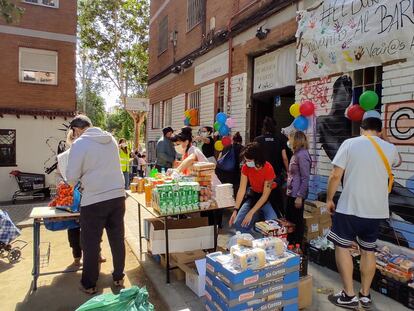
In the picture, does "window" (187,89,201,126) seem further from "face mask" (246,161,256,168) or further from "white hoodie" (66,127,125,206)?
"white hoodie" (66,127,125,206)

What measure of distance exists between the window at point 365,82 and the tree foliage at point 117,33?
1735cm

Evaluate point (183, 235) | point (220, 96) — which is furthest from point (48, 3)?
point (183, 235)

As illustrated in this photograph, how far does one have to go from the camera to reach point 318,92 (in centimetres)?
589

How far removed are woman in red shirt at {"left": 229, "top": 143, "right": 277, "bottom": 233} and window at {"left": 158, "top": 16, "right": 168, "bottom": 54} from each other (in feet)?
35.0

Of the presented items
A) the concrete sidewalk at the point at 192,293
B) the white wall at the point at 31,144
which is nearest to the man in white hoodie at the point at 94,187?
the concrete sidewalk at the point at 192,293

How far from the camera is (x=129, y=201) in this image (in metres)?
9.82

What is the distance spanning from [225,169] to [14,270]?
3.73 meters

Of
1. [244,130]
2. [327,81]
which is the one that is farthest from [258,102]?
[327,81]

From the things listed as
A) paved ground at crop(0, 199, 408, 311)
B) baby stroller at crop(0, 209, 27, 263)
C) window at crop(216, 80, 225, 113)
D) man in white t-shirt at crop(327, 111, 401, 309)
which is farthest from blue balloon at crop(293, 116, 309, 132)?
baby stroller at crop(0, 209, 27, 263)

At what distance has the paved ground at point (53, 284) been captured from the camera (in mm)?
3875

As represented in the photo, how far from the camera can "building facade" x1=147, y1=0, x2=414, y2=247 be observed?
4.52m

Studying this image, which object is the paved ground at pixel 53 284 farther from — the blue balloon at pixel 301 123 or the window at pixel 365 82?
the window at pixel 365 82

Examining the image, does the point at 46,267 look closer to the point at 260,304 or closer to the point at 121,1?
the point at 260,304

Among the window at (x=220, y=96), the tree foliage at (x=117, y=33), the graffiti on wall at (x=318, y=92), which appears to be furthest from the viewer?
the tree foliage at (x=117, y=33)
